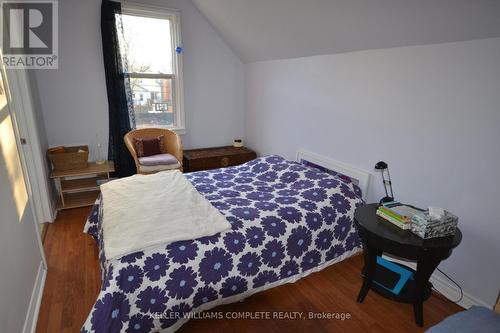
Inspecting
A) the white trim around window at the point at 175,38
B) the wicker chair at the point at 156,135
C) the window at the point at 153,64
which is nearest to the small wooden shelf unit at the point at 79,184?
the wicker chair at the point at 156,135

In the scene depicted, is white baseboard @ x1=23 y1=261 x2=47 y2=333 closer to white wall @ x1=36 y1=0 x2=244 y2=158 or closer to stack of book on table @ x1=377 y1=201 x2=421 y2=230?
white wall @ x1=36 y1=0 x2=244 y2=158

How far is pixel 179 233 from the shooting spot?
5.62ft

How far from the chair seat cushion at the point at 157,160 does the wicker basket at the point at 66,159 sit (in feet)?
2.02

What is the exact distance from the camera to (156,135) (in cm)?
374

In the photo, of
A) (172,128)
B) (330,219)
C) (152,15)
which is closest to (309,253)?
(330,219)

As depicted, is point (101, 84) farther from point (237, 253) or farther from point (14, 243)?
point (237, 253)

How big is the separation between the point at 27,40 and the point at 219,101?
2.25m

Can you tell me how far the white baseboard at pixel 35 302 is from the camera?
161 cm

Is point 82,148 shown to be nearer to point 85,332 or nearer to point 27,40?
point 27,40

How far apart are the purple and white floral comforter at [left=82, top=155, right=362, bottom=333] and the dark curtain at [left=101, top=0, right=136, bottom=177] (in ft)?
4.25

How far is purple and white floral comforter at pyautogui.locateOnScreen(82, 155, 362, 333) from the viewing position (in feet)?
4.91

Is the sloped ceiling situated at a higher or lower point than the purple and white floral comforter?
higher

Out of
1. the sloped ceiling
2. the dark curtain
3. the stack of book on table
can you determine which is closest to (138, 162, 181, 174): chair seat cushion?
the dark curtain

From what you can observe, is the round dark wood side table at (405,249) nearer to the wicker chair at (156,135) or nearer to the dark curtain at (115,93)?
the wicker chair at (156,135)
